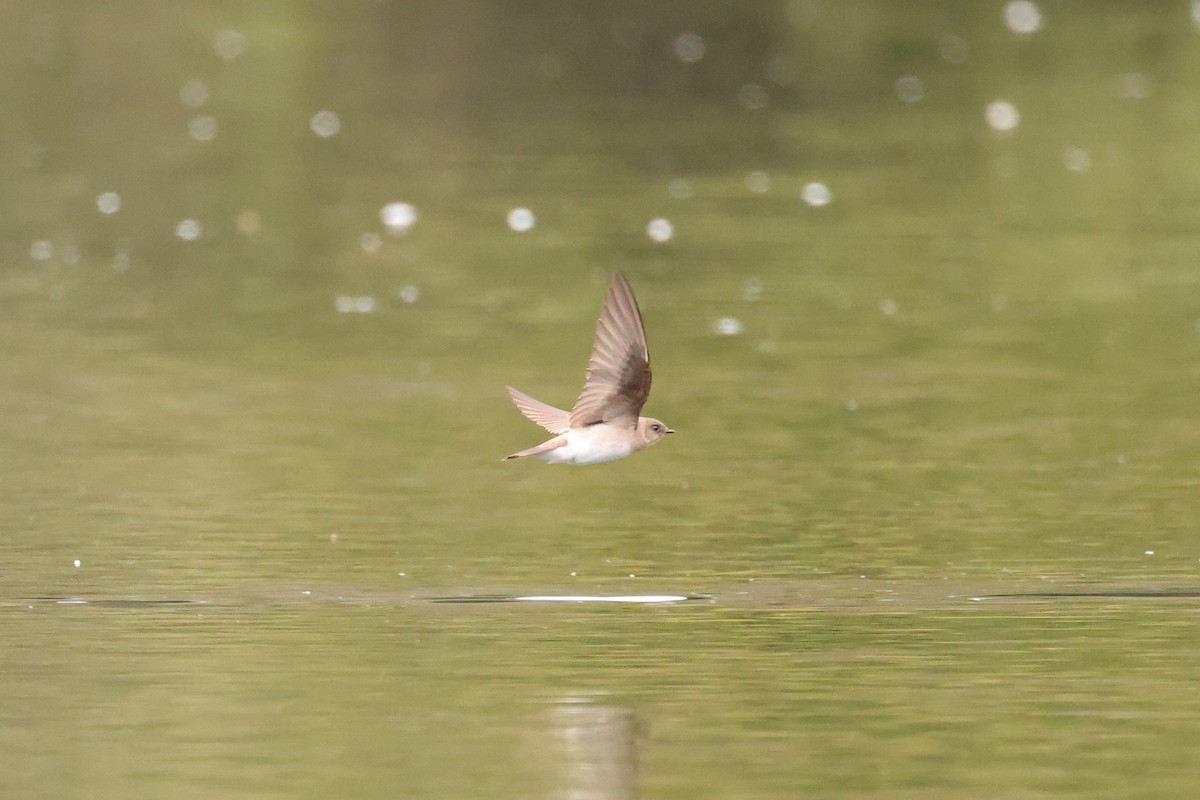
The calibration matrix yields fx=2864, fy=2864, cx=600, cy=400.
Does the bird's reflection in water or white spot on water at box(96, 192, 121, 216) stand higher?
white spot on water at box(96, 192, 121, 216)

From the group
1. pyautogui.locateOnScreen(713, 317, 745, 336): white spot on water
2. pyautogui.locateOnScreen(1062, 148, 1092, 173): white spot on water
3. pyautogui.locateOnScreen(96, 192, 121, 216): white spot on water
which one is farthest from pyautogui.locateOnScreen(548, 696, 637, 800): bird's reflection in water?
pyautogui.locateOnScreen(1062, 148, 1092, 173): white spot on water

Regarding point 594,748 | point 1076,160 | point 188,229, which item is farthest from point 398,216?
point 594,748

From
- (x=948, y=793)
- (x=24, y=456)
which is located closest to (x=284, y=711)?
(x=948, y=793)

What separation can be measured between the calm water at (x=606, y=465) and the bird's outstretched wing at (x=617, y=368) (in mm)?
526

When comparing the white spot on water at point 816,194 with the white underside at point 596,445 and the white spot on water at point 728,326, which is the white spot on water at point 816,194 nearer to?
the white spot on water at point 728,326

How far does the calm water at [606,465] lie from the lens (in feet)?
20.8

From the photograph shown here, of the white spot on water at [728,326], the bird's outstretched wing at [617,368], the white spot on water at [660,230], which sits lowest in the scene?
the bird's outstretched wing at [617,368]

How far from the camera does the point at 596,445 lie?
A: 25.5 ft

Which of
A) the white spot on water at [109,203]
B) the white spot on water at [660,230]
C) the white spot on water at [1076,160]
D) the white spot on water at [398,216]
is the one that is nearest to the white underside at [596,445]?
the white spot on water at [660,230]

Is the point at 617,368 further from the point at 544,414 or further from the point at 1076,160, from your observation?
the point at 1076,160

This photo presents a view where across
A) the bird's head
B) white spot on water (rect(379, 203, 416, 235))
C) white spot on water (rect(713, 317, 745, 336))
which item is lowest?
the bird's head

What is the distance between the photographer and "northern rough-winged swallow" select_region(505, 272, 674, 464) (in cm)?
770

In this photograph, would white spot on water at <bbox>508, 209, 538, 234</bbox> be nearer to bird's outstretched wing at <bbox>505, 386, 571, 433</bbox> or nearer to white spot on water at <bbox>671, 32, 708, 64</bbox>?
bird's outstretched wing at <bbox>505, 386, 571, 433</bbox>

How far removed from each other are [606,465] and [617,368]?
2.70 m
